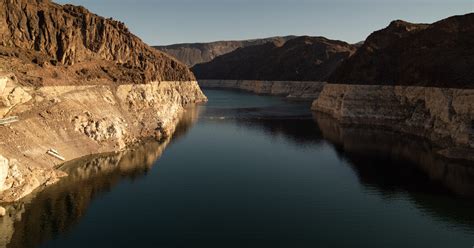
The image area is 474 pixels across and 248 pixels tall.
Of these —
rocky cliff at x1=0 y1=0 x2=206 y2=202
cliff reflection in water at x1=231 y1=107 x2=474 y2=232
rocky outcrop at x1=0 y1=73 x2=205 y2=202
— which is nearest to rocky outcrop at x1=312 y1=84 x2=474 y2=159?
cliff reflection in water at x1=231 y1=107 x2=474 y2=232

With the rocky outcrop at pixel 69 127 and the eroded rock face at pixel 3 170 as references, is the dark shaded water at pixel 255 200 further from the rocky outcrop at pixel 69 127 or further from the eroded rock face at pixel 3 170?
the eroded rock face at pixel 3 170

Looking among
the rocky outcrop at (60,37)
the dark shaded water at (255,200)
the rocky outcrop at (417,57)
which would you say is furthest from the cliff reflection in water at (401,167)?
the rocky outcrop at (60,37)

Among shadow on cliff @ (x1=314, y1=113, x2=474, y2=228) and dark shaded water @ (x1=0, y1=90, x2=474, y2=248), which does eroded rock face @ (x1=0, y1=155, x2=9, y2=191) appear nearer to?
dark shaded water @ (x1=0, y1=90, x2=474, y2=248)

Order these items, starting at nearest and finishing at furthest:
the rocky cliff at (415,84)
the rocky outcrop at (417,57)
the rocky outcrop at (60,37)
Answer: the rocky cliff at (415,84), the rocky outcrop at (60,37), the rocky outcrop at (417,57)

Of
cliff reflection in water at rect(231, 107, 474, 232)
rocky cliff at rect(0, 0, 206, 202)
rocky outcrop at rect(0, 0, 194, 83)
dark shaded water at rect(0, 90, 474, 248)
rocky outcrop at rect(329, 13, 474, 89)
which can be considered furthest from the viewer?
rocky outcrop at rect(329, 13, 474, 89)

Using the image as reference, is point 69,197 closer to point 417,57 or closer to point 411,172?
point 411,172
